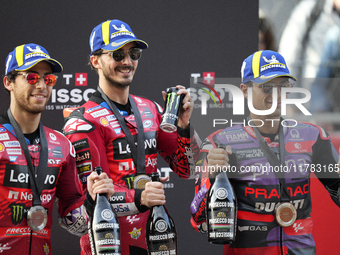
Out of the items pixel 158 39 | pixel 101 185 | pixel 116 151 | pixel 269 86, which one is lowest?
pixel 101 185

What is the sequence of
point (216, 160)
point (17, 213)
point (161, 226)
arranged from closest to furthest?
point (161, 226) → point (216, 160) → point (17, 213)

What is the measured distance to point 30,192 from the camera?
5.52ft

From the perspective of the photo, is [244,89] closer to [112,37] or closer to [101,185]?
[112,37]

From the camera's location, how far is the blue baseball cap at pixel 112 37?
1.81 meters

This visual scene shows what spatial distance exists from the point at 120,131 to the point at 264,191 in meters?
0.70

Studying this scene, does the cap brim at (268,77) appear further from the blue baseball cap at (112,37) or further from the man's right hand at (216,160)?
the blue baseball cap at (112,37)

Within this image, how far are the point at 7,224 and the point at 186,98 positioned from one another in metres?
0.90

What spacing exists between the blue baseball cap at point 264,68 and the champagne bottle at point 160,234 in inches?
25.8

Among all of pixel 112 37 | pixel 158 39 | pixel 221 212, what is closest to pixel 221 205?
pixel 221 212

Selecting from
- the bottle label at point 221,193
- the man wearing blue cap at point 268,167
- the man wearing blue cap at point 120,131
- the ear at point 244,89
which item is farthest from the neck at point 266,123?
the bottle label at point 221,193

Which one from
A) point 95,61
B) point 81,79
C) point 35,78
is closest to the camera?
point 35,78

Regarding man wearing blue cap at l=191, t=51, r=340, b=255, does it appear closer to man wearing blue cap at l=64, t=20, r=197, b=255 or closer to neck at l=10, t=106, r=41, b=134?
man wearing blue cap at l=64, t=20, r=197, b=255

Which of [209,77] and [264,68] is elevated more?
[209,77]

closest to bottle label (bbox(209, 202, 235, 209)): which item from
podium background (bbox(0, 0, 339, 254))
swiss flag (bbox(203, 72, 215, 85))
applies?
podium background (bbox(0, 0, 339, 254))
